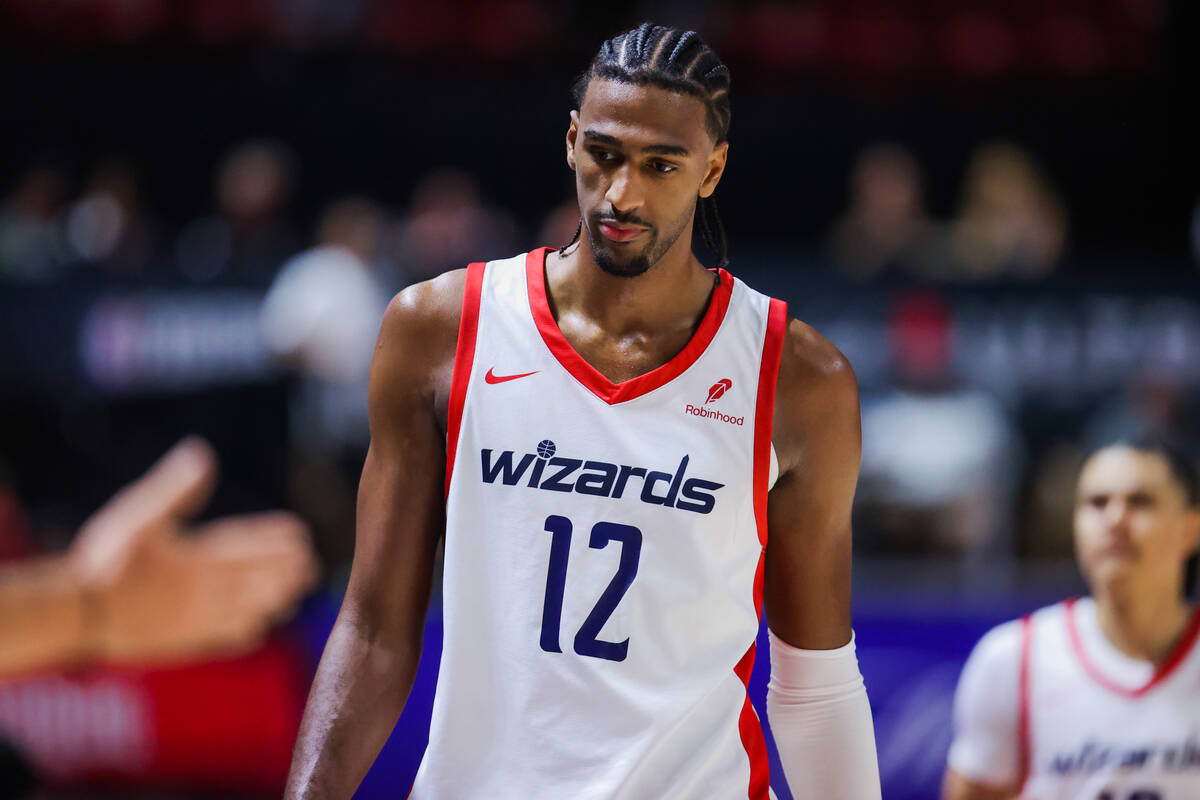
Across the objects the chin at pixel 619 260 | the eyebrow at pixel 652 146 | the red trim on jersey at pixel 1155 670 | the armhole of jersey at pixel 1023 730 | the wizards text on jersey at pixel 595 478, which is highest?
the eyebrow at pixel 652 146

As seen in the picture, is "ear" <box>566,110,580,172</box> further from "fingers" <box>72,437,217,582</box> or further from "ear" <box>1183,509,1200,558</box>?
"fingers" <box>72,437,217,582</box>

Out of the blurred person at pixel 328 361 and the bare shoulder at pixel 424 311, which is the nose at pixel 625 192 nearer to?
the bare shoulder at pixel 424 311

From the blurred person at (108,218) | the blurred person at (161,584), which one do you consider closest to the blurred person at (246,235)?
the blurred person at (108,218)

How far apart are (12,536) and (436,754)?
4382mm

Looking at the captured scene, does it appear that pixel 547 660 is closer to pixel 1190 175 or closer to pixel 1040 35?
pixel 1190 175

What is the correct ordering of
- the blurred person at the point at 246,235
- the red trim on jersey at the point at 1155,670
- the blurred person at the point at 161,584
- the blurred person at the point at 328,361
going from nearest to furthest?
the red trim on jersey at the point at 1155,670, the blurred person at the point at 161,584, the blurred person at the point at 328,361, the blurred person at the point at 246,235

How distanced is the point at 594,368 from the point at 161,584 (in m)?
3.99

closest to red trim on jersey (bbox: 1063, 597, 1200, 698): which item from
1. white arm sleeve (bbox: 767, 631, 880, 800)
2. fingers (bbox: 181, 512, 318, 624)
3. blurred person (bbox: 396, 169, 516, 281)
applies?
white arm sleeve (bbox: 767, 631, 880, 800)

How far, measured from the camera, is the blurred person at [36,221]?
26.5 feet

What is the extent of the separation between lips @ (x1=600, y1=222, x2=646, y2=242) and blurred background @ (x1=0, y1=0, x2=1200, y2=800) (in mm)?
2074

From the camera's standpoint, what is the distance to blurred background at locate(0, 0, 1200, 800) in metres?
6.04

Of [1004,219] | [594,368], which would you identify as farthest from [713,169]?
[1004,219]

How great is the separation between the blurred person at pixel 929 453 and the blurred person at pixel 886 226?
48 cm

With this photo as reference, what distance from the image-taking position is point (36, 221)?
27.2 feet
